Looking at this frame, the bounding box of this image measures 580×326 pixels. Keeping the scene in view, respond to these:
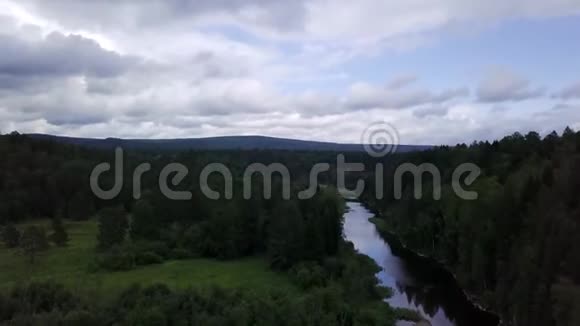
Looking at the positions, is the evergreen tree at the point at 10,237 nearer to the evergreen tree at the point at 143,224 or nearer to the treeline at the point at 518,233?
the evergreen tree at the point at 143,224

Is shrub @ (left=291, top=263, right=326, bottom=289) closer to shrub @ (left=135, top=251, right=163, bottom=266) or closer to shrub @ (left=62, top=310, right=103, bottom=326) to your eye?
shrub @ (left=135, top=251, right=163, bottom=266)

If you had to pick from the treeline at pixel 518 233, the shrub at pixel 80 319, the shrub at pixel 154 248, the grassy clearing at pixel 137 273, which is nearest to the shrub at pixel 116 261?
the grassy clearing at pixel 137 273

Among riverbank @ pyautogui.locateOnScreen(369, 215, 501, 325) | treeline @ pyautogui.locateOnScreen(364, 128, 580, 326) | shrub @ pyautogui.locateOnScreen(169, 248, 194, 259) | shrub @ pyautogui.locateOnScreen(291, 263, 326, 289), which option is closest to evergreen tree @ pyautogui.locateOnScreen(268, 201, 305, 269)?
shrub @ pyautogui.locateOnScreen(291, 263, 326, 289)

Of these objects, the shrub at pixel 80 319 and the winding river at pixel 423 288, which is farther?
the winding river at pixel 423 288

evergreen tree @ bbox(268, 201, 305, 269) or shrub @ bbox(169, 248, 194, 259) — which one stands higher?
evergreen tree @ bbox(268, 201, 305, 269)

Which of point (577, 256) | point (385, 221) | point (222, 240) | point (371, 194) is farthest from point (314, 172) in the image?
point (577, 256)

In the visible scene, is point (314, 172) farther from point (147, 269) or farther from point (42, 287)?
point (42, 287)
